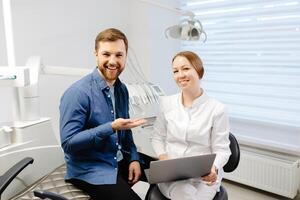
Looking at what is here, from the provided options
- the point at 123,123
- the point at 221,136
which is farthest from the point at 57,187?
the point at 221,136

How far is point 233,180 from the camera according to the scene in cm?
268

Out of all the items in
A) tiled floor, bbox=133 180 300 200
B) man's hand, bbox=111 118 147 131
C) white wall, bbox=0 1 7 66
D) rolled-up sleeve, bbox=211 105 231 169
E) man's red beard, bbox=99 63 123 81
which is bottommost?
tiled floor, bbox=133 180 300 200

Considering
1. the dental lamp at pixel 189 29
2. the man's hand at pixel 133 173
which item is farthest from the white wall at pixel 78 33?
the man's hand at pixel 133 173

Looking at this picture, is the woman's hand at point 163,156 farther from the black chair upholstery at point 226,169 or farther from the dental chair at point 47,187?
the dental chair at point 47,187

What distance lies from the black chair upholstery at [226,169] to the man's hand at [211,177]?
0.30 feet

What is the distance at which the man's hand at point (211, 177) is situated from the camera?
146 cm

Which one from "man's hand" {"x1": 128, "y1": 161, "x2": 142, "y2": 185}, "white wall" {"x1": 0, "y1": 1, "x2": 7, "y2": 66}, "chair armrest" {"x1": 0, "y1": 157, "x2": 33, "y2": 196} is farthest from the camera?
"white wall" {"x1": 0, "y1": 1, "x2": 7, "y2": 66}

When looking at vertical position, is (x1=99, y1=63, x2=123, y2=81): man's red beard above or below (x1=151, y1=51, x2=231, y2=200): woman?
above

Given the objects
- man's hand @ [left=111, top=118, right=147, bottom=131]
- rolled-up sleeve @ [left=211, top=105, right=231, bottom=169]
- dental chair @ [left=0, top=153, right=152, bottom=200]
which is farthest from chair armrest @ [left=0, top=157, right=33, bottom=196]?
rolled-up sleeve @ [left=211, top=105, right=231, bottom=169]

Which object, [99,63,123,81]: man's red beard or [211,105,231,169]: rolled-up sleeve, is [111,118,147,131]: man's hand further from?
[211,105,231,169]: rolled-up sleeve

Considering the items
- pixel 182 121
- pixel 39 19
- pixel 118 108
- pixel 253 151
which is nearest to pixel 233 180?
pixel 253 151

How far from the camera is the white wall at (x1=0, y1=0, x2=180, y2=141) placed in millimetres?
2209

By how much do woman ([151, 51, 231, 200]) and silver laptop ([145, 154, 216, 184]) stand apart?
0.22ft

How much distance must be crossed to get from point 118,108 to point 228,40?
1.61 metres
